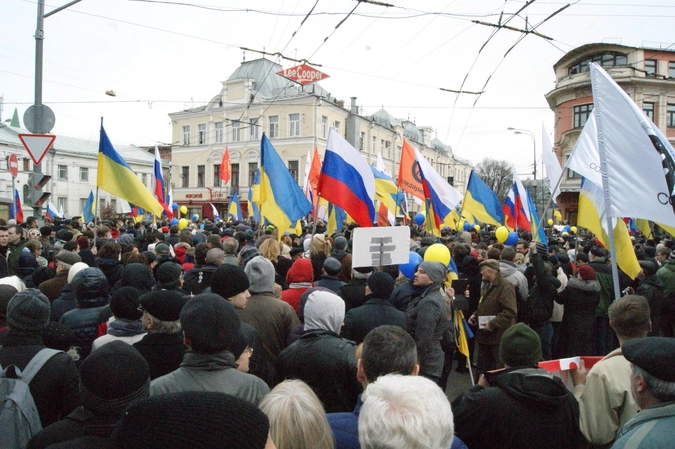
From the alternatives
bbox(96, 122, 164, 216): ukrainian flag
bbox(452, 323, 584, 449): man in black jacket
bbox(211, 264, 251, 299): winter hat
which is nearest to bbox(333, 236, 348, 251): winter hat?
bbox(96, 122, 164, 216): ukrainian flag

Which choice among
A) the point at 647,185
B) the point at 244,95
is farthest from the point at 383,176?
the point at 244,95

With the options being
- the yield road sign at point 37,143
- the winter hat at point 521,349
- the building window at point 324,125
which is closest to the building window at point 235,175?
the building window at point 324,125

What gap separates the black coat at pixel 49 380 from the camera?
2.88m

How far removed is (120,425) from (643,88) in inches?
1853

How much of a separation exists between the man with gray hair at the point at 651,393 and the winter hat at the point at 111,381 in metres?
2.06

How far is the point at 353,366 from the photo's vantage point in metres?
3.30

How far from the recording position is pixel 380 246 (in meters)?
5.75

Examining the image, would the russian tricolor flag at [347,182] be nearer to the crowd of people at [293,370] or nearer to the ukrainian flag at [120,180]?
the crowd of people at [293,370]

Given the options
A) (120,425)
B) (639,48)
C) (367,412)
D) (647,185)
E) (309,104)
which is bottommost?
(367,412)

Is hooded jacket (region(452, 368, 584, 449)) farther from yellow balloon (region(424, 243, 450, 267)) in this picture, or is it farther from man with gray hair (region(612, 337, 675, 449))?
yellow balloon (region(424, 243, 450, 267))

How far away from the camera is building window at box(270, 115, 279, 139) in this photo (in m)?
45.6

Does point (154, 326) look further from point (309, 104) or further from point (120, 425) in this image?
point (309, 104)

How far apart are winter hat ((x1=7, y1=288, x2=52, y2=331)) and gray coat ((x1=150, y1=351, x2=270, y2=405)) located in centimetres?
108

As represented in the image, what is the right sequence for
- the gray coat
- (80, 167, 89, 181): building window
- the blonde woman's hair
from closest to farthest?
the blonde woman's hair < the gray coat < (80, 167, 89, 181): building window
